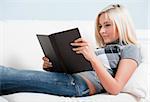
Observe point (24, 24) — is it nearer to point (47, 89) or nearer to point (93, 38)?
point (93, 38)

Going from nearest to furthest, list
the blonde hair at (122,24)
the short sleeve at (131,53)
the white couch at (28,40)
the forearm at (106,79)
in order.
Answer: the forearm at (106,79) < the short sleeve at (131,53) < the blonde hair at (122,24) < the white couch at (28,40)

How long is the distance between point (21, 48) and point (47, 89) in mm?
557

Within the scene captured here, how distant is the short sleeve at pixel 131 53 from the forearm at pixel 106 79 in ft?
0.46

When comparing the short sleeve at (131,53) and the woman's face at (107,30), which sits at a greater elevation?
the woman's face at (107,30)

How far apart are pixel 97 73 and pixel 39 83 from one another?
0.24 m

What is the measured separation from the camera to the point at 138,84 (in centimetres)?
131

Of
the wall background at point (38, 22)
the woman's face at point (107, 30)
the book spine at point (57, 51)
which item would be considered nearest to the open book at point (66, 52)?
Result: the book spine at point (57, 51)

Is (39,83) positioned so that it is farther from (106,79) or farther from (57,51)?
(106,79)

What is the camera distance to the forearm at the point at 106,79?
1122mm

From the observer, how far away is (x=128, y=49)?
1.28 meters

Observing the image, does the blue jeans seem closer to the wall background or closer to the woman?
the woman

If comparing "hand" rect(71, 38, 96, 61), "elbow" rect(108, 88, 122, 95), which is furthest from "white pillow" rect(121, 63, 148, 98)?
"hand" rect(71, 38, 96, 61)

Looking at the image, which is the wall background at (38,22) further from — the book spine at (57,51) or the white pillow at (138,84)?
the book spine at (57,51)

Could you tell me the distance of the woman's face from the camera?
1397mm
